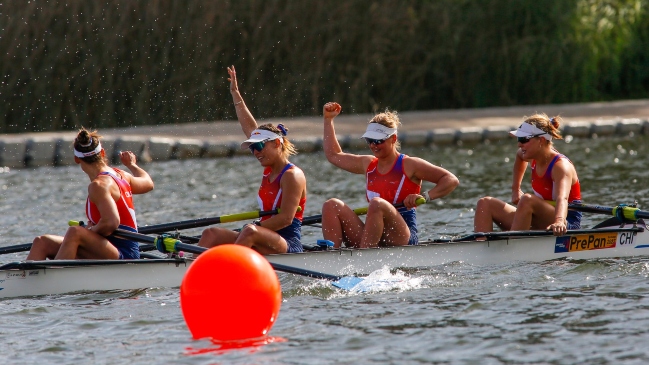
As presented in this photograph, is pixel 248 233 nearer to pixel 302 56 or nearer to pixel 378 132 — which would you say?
pixel 378 132

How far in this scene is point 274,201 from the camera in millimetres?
8891

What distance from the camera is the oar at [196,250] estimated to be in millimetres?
8250

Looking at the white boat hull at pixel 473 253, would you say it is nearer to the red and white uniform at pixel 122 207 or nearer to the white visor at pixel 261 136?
the white visor at pixel 261 136

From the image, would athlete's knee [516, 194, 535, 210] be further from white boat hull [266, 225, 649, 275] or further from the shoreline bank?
the shoreline bank

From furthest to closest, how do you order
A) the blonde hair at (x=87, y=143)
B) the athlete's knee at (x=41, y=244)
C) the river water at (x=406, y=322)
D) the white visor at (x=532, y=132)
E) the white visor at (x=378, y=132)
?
the white visor at (x=532, y=132) → the white visor at (x=378, y=132) → the athlete's knee at (x=41, y=244) → the blonde hair at (x=87, y=143) → the river water at (x=406, y=322)

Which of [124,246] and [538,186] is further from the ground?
[538,186]

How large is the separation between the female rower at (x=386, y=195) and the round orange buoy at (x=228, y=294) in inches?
89.3

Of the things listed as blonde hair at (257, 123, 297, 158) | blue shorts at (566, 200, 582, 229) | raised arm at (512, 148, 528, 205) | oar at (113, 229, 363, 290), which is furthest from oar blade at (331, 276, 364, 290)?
blue shorts at (566, 200, 582, 229)

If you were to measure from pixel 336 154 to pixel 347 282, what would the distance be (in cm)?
165

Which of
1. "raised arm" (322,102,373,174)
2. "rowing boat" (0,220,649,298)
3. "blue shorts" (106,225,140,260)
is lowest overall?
"rowing boat" (0,220,649,298)

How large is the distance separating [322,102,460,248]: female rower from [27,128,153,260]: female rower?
1.74 meters

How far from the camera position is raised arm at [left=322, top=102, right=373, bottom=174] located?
31.2ft

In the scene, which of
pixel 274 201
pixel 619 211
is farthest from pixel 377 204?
pixel 619 211

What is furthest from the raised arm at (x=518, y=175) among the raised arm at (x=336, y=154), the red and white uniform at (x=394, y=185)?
the raised arm at (x=336, y=154)
